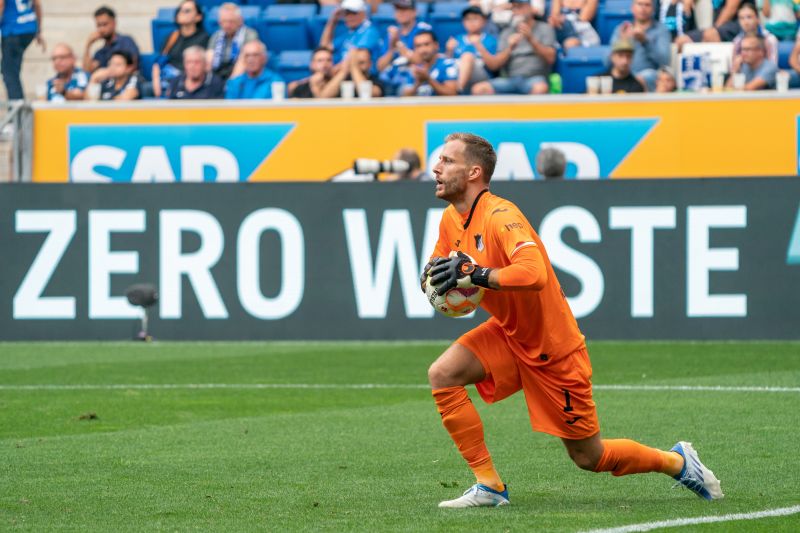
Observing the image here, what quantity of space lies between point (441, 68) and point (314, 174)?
2.07 m

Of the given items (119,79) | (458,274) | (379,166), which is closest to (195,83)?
(119,79)

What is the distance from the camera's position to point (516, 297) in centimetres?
673

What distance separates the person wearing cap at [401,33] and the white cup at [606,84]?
8.29 feet

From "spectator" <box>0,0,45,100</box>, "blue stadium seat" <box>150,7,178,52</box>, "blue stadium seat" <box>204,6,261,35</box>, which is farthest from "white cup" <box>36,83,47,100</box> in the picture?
"blue stadium seat" <box>204,6,261,35</box>

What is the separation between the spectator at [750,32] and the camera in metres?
18.0

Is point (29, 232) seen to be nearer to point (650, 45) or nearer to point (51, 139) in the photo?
point (51, 139)

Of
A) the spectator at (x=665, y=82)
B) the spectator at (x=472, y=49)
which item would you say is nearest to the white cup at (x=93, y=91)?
the spectator at (x=472, y=49)

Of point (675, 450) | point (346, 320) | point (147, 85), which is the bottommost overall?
point (346, 320)

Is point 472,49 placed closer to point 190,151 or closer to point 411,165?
point 411,165

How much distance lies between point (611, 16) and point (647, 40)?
1525 mm

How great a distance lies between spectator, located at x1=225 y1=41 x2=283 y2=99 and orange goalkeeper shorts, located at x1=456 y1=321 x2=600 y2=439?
12.4 meters

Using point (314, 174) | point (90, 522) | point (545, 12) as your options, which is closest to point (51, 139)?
point (314, 174)

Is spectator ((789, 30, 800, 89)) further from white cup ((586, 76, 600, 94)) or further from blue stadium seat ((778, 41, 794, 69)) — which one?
white cup ((586, 76, 600, 94))

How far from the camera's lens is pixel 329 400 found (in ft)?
37.2
